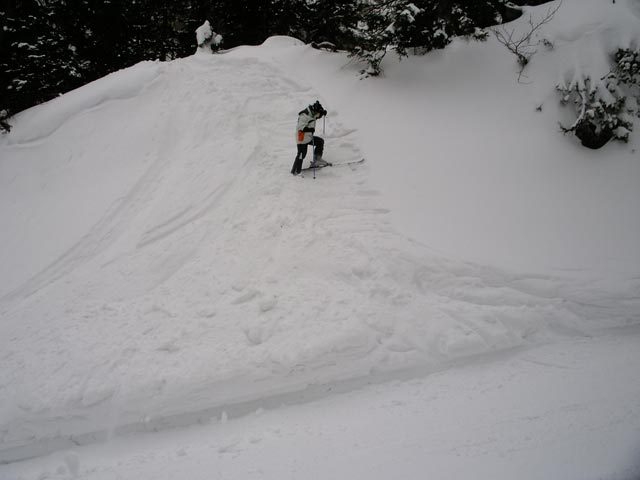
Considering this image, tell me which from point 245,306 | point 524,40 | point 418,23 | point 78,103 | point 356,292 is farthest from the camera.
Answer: point 78,103

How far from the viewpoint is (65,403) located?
473cm

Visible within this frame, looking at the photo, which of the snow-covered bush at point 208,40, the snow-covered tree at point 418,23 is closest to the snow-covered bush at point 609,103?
the snow-covered tree at point 418,23

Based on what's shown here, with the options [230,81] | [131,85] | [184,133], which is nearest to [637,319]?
[184,133]

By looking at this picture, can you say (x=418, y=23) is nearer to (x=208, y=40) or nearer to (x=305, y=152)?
(x=305, y=152)

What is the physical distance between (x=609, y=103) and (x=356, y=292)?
6.30 metres

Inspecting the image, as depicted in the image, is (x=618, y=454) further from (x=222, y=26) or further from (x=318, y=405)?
(x=222, y=26)

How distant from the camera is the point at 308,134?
296 inches

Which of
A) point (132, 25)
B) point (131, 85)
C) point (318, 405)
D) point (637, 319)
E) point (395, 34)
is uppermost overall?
point (132, 25)

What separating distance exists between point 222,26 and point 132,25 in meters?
4.18

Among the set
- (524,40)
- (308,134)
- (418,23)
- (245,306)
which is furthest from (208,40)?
(245,306)

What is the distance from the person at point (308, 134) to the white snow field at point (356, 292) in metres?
0.50

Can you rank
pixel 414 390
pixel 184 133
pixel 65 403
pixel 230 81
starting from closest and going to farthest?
pixel 414 390, pixel 65 403, pixel 184 133, pixel 230 81

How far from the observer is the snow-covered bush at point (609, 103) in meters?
6.60

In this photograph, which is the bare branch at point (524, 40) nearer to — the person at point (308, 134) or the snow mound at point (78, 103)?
the person at point (308, 134)
